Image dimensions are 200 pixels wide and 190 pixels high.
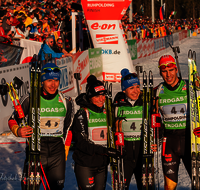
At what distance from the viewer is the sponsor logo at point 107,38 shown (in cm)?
1576

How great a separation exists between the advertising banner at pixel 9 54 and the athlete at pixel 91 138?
649 cm

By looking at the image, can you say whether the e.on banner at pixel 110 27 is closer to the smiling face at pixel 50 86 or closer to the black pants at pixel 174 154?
the black pants at pixel 174 154

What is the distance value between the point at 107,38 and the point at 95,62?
4.69 feet

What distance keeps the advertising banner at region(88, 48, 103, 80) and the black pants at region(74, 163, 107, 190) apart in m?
11.0

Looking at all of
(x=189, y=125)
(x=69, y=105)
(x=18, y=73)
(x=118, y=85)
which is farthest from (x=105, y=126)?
(x=118, y=85)

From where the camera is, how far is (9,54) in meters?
10.4

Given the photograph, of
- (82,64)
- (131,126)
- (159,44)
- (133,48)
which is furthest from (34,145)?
(159,44)

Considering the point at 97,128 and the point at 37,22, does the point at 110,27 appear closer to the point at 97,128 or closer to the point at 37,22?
the point at 37,22

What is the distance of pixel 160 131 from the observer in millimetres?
4453

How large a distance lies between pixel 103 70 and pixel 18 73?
24.5ft

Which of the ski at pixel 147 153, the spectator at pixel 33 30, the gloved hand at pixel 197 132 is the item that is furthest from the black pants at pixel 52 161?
the spectator at pixel 33 30

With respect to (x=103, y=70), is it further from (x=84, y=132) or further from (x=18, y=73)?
(x=84, y=132)

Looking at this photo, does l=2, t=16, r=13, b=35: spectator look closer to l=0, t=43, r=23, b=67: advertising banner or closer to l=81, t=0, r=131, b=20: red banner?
l=0, t=43, r=23, b=67: advertising banner

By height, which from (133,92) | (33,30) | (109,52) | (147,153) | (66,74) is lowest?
(147,153)
